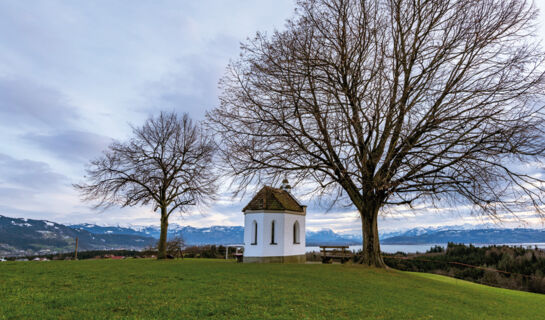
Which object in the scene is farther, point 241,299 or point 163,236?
point 163,236

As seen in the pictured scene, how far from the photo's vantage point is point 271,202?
83.5 ft

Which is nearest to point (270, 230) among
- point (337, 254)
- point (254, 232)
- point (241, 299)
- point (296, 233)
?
point (254, 232)

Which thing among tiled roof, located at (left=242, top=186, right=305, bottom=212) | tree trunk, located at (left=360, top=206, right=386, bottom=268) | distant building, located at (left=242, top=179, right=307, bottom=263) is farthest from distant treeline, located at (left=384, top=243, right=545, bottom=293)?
tiled roof, located at (left=242, top=186, right=305, bottom=212)

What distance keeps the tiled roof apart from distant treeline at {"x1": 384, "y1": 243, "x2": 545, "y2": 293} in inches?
508

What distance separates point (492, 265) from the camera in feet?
100

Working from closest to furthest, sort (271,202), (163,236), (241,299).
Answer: (241,299)
(271,202)
(163,236)

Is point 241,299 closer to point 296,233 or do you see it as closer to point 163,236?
point 296,233

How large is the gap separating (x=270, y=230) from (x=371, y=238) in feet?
28.7

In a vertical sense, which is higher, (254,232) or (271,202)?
(271,202)

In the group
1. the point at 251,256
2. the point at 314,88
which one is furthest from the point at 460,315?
the point at 251,256

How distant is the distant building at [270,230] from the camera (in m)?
24.6

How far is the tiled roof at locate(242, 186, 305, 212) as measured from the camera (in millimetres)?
25114

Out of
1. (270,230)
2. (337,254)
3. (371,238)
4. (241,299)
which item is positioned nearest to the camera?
(241,299)

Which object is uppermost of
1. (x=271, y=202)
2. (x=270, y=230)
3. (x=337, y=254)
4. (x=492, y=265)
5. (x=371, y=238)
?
Result: (x=271, y=202)
